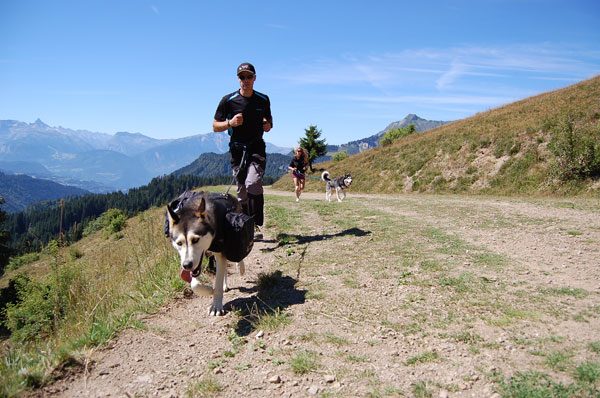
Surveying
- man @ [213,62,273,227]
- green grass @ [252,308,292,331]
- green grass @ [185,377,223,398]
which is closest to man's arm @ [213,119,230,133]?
man @ [213,62,273,227]

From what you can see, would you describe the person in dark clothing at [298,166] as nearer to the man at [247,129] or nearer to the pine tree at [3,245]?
the man at [247,129]

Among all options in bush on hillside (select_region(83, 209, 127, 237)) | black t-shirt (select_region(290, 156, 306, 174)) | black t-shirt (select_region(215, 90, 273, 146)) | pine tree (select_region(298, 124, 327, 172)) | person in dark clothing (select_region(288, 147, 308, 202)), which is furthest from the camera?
pine tree (select_region(298, 124, 327, 172))

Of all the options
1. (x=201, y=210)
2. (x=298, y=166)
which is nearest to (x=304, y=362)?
(x=201, y=210)

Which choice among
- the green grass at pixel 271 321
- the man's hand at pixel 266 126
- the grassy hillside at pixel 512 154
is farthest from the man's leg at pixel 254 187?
the grassy hillside at pixel 512 154

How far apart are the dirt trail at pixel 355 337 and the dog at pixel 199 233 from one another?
510 millimetres

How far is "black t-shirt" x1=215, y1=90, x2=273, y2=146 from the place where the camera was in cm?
704

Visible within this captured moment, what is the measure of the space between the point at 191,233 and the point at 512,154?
94.1 feet

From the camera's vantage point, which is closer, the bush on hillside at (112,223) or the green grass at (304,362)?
the green grass at (304,362)

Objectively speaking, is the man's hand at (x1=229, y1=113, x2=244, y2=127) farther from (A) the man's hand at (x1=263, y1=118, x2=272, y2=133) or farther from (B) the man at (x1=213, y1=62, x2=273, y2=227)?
(A) the man's hand at (x1=263, y1=118, x2=272, y2=133)

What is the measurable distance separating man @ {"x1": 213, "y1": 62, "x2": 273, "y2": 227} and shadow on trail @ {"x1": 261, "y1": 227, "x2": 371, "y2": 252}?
1090 millimetres

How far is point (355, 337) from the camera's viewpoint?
4.01 meters

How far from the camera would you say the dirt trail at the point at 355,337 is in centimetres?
324

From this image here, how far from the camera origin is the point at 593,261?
19.2ft

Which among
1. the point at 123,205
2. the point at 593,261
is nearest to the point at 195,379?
the point at 593,261
